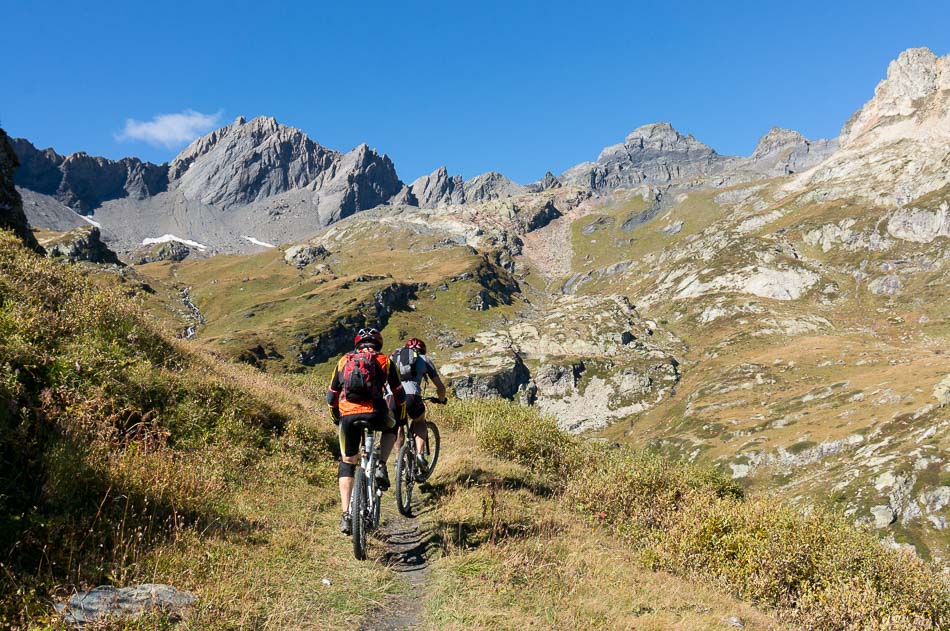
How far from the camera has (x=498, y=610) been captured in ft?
25.2

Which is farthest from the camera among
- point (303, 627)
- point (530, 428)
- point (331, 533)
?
point (530, 428)

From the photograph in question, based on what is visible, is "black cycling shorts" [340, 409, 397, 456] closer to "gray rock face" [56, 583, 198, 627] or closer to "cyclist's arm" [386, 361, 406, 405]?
"cyclist's arm" [386, 361, 406, 405]

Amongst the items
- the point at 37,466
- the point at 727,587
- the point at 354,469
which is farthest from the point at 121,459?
the point at 727,587

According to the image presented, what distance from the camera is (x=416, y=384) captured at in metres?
13.9

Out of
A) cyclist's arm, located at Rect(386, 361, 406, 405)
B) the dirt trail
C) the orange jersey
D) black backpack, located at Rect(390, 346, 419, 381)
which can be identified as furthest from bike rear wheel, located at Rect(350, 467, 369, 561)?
black backpack, located at Rect(390, 346, 419, 381)

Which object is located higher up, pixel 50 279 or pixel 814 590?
pixel 50 279

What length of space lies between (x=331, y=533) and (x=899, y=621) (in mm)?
11617

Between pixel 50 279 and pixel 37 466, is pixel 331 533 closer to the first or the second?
pixel 37 466

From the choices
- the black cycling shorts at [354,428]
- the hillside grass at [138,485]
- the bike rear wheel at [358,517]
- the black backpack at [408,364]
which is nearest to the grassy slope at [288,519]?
the hillside grass at [138,485]

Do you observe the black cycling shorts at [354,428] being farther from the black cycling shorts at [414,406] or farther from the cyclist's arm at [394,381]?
the black cycling shorts at [414,406]

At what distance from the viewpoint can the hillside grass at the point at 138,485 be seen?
650 centimetres

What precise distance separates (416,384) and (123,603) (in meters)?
8.46

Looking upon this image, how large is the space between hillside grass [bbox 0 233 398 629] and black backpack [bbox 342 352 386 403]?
2.79m

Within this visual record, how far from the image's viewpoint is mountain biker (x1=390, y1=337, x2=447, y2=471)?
13.6 m
